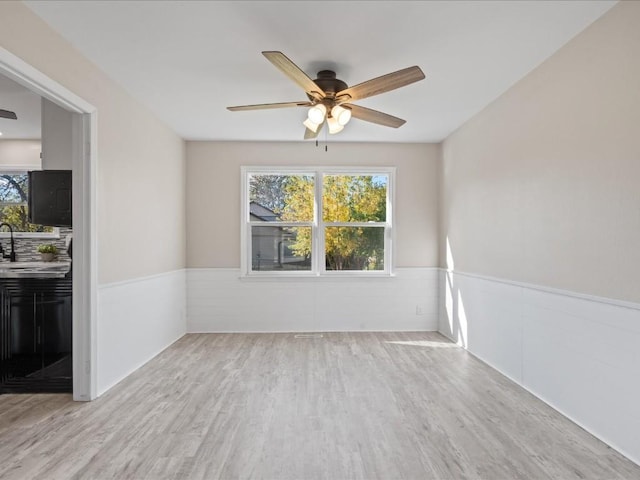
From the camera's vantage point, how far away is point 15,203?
5262 millimetres

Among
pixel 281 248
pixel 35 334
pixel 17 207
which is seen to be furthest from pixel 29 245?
pixel 281 248

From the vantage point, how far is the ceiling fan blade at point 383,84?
2.64 m

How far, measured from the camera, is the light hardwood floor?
2.18 metres

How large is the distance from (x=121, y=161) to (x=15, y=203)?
2.65 meters

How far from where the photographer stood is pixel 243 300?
5551mm

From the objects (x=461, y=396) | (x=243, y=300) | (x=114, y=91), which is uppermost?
(x=114, y=91)

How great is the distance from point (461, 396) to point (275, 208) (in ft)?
11.2

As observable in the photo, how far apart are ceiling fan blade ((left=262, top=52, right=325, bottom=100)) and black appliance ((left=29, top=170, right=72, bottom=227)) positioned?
2.17 m

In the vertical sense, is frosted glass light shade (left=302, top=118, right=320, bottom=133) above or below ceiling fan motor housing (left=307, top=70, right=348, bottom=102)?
below

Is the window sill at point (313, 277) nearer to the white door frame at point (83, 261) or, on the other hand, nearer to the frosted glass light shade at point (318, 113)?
the white door frame at point (83, 261)

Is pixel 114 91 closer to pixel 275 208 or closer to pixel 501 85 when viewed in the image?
pixel 275 208

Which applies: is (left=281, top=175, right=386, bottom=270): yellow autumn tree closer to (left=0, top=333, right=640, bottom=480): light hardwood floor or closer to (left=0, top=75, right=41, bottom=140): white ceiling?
(left=0, top=333, right=640, bottom=480): light hardwood floor

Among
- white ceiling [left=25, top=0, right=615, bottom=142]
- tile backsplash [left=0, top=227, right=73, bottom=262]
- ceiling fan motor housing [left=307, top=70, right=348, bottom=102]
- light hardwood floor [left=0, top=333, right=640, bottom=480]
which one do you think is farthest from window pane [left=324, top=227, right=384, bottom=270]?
tile backsplash [left=0, top=227, right=73, bottom=262]

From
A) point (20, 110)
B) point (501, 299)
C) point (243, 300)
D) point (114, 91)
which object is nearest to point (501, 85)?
point (501, 299)
